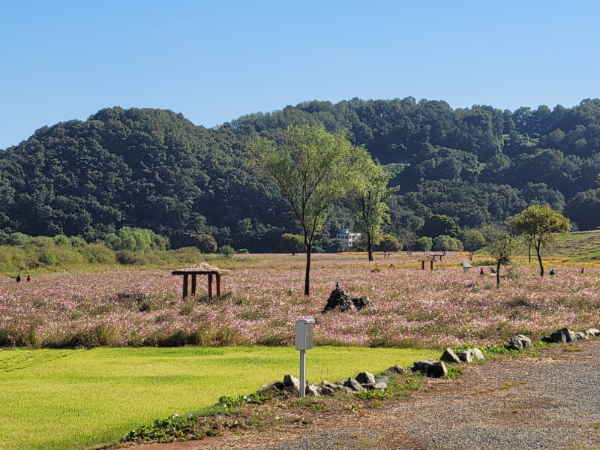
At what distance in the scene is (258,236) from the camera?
149 meters

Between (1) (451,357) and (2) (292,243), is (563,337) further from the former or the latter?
(2) (292,243)

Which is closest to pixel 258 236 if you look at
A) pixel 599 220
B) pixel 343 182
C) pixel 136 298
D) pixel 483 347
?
pixel 599 220

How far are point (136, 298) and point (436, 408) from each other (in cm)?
2089

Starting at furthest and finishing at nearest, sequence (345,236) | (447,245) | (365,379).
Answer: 1. (345,236)
2. (447,245)
3. (365,379)

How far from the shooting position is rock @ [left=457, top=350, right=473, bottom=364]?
51.1 feet

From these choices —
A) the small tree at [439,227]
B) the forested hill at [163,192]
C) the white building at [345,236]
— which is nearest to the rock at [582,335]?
the forested hill at [163,192]

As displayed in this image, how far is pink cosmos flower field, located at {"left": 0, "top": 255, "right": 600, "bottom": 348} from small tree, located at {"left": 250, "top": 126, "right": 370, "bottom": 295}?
25.1ft

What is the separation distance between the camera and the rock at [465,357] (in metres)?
15.6

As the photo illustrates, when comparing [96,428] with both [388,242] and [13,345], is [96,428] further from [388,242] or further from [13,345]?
[388,242]

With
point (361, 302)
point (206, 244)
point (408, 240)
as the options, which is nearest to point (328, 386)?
point (361, 302)

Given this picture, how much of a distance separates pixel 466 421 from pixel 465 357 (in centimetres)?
577

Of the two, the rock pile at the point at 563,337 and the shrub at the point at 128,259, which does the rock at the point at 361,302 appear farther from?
the shrub at the point at 128,259

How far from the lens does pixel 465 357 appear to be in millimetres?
15719

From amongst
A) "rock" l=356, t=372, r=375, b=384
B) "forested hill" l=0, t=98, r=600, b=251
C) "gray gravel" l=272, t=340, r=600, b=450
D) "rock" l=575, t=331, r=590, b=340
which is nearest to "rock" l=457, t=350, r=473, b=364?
"gray gravel" l=272, t=340, r=600, b=450
